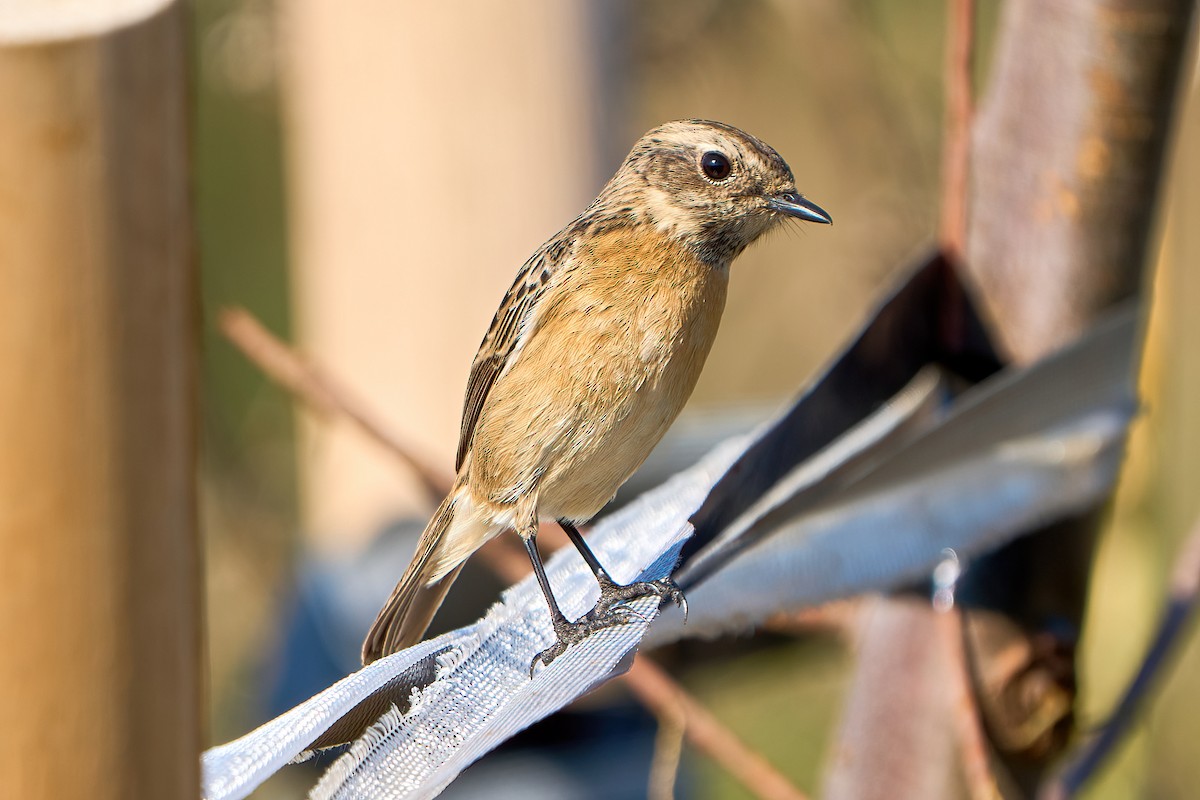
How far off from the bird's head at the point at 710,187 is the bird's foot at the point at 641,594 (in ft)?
1.50

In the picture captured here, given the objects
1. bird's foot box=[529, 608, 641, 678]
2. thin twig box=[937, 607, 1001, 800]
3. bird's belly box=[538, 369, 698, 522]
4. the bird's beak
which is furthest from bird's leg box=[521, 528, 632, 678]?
thin twig box=[937, 607, 1001, 800]

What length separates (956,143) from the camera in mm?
2910

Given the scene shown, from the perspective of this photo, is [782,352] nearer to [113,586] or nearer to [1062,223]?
[1062,223]

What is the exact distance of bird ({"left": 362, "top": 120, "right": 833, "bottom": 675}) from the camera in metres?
1.82

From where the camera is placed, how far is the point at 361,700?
53.7 inches

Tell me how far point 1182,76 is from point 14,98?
235 cm

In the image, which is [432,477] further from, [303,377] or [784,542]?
[784,542]

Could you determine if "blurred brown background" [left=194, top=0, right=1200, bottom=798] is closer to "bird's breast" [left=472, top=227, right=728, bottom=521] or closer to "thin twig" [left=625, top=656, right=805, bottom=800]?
"bird's breast" [left=472, top=227, right=728, bottom=521]

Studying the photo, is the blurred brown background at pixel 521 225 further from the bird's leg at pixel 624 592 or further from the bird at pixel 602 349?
the bird's leg at pixel 624 592

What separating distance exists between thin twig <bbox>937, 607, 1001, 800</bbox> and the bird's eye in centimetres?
137

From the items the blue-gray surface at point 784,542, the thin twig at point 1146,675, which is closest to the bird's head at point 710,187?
the blue-gray surface at point 784,542

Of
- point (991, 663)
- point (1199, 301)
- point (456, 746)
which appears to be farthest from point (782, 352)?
point (456, 746)

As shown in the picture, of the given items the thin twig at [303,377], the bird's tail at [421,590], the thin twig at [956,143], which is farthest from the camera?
the thin twig at [956,143]

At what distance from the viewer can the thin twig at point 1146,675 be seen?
2.68 m
